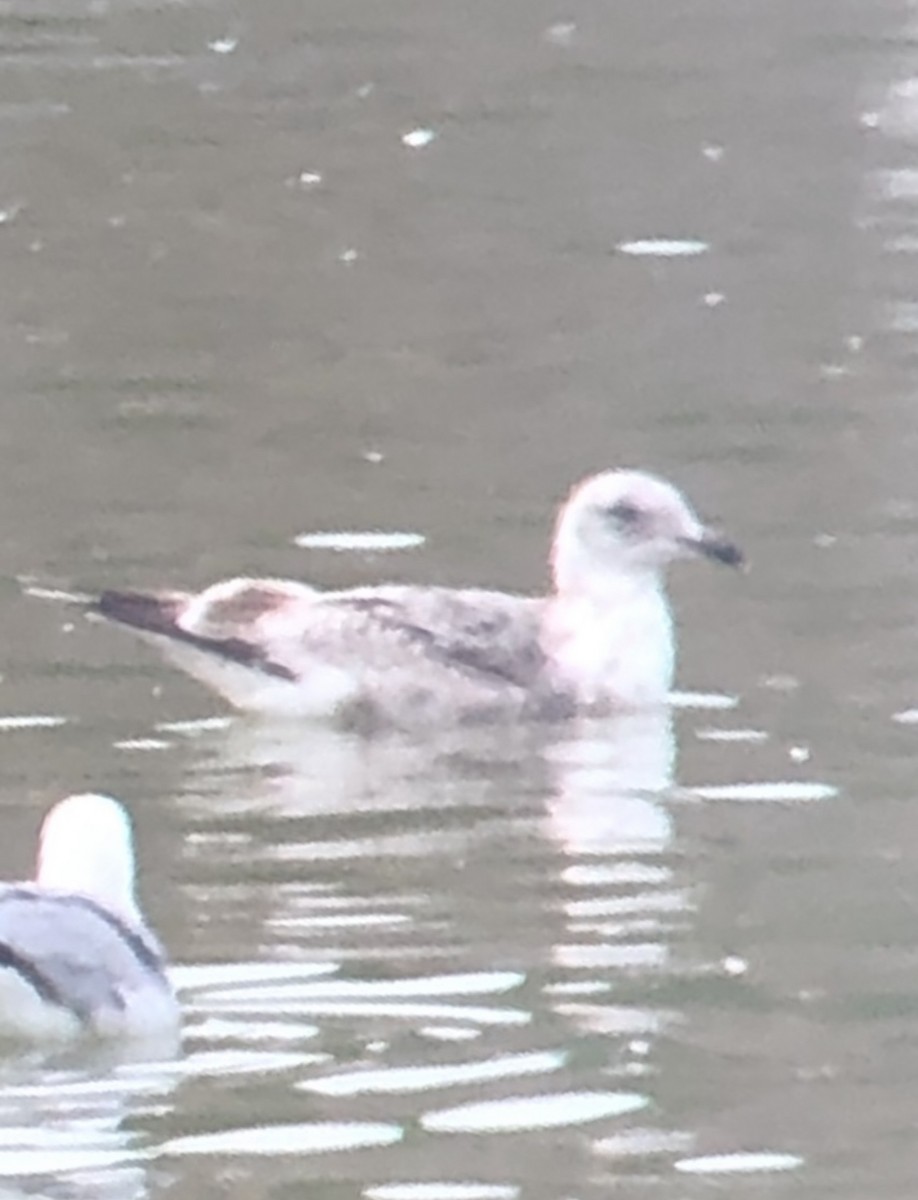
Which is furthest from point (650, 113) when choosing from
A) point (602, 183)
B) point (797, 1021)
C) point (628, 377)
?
point (797, 1021)

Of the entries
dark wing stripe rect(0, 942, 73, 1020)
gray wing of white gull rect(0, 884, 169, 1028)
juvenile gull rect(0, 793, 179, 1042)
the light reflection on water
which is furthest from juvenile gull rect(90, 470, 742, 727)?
dark wing stripe rect(0, 942, 73, 1020)

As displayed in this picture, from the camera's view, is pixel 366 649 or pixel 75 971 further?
pixel 366 649

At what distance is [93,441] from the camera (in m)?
14.7

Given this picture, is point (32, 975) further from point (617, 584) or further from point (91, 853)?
point (617, 584)

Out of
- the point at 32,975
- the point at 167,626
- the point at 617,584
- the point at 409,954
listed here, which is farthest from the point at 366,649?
the point at 32,975

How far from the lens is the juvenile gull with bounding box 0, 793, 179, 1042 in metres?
8.51

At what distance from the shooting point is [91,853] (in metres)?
9.18

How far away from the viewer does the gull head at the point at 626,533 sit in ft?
40.4

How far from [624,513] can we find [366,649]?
0.93 m

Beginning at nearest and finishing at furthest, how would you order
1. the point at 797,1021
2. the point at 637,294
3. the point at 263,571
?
the point at 797,1021 < the point at 263,571 < the point at 637,294

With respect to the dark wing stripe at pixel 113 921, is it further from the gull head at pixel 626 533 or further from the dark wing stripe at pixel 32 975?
the gull head at pixel 626 533

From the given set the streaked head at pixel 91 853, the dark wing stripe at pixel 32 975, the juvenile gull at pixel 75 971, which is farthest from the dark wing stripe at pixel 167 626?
the dark wing stripe at pixel 32 975

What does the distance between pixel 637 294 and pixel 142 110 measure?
5.62 metres

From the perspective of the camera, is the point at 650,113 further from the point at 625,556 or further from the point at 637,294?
the point at 625,556
